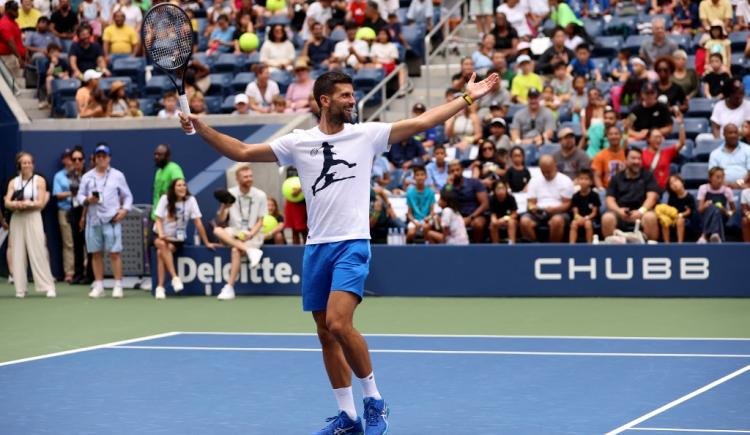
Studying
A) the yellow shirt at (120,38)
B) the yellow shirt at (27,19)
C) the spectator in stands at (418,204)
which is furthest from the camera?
the yellow shirt at (27,19)

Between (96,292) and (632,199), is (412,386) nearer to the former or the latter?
(632,199)

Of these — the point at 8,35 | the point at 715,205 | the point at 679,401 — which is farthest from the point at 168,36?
the point at 8,35

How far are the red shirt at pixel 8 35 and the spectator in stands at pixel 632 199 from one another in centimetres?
1120

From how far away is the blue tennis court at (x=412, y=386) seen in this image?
8219 millimetres

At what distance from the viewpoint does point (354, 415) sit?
773cm

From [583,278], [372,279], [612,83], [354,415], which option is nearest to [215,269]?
[372,279]

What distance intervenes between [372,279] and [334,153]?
30.5 ft

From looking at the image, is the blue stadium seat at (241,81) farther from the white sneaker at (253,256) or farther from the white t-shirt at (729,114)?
the white t-shirt at (729,114)

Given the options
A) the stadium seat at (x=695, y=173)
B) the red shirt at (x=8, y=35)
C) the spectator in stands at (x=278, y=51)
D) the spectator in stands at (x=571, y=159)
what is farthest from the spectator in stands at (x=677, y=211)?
the red shirt at (x=8, y=35)

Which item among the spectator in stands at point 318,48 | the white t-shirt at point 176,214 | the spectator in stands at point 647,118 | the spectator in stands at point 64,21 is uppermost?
the spectator in stands at point 64,21

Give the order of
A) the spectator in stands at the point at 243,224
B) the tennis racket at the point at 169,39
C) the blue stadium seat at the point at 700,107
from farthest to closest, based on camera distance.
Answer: the blue stadium seat at the point at 700,107, the spectator in stands at the point at 243,224, the tennis racket at the point at 169,39

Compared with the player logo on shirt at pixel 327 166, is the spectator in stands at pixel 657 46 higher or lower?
higher

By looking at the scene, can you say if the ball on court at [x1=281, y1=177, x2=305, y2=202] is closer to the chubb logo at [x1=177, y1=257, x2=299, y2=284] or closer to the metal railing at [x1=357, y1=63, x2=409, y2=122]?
the chubb logo at [x1=177, y1=257, x2=299, y2=284]

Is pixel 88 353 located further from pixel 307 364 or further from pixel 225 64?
pixel 225 64
